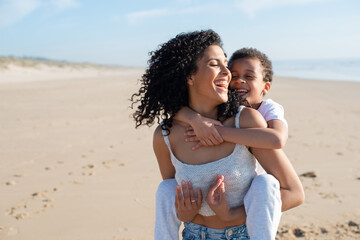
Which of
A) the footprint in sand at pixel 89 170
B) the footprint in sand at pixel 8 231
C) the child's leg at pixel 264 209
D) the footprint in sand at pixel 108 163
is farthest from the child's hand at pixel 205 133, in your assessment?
the footprint in sand at pixel 108 163

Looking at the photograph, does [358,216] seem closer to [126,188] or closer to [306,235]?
[306,235]

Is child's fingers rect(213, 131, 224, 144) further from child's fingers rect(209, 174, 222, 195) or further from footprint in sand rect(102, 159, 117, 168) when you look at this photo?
footprint in sand rect(102, 159, 117, 168)

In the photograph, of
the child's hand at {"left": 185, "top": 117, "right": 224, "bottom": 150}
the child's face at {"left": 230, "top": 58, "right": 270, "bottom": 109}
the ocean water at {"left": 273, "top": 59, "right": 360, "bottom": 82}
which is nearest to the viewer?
the child's hand at {"left": 185, "top": 117, "right": 224, "bottom": 150}

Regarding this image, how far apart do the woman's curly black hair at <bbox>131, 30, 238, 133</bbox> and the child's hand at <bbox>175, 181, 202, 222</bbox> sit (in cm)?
39

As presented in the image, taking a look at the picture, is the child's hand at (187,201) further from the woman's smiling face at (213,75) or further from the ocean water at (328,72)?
the ocean water at (328,72)

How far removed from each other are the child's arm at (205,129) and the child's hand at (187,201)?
26 centimetres

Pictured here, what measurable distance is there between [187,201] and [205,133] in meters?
0.38

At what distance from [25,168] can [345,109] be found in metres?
9.79

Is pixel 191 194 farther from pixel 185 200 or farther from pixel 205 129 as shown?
pixel 205 129

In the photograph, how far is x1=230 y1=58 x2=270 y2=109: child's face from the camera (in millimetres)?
2686

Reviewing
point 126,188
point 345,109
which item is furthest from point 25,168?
point 345,109

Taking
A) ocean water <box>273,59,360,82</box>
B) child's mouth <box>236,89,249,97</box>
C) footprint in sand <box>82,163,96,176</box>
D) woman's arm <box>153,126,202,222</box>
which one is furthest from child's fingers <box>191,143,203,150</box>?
ocean water <box>273,59,360,82</box>

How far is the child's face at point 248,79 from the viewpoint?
2686 millimetres

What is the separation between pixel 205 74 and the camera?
7.02 ft
